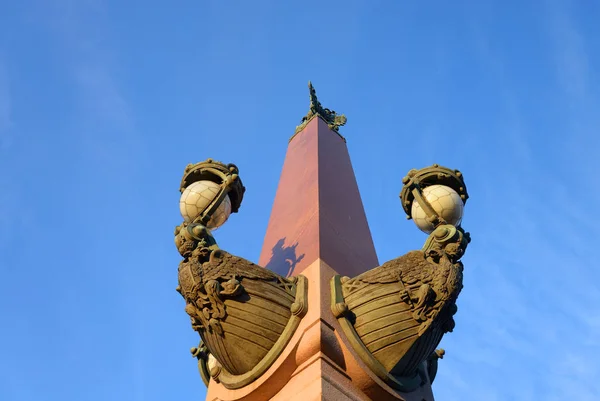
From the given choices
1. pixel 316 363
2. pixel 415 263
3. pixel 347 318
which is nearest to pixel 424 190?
pixel 415 263

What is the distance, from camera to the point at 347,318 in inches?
273

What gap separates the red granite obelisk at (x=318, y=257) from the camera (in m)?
6.64

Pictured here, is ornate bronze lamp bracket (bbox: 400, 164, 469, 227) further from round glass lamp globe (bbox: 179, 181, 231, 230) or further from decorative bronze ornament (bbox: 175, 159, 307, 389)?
round glass lamp globe (bbox: 179, 181, 231, 230)

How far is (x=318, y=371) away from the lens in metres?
6.48

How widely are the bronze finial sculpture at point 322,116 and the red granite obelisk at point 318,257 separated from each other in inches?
5.5

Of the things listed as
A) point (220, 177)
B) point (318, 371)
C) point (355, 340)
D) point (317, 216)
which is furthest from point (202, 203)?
point (318, 371)

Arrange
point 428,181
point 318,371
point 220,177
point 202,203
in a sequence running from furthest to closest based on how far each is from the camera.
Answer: point 428,181 < point 220,177 < point 202,203 < point 318,371

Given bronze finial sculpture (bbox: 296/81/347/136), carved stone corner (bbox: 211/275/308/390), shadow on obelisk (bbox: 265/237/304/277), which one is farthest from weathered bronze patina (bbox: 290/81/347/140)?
carved stone corner (bbox: 211/275/308/390)

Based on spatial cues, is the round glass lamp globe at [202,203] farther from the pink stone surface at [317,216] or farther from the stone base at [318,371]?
the stone base at [318,371]

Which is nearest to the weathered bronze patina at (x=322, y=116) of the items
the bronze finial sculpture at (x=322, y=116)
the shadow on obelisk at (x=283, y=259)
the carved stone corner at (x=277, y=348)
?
the bronze finial sculpture at (x=322, y=116)

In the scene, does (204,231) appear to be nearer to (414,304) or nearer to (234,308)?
Answer: (234,308)

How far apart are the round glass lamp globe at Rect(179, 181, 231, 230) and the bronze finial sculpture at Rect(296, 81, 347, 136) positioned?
4025 millimetres

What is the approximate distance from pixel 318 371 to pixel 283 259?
2.20 meters

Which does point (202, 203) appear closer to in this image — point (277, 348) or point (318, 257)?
point (318, 257)
